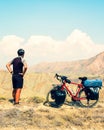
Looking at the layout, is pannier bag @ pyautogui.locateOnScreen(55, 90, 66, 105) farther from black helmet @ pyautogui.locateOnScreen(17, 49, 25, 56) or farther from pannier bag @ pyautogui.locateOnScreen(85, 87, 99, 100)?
black helmet @ pyautogui.locateOnScreen(17, 49, 25, 56)

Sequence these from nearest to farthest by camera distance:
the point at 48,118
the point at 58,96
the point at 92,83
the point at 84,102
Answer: the point at 48,118
the point at 58,96
the point at 92,83
the point at 84,102

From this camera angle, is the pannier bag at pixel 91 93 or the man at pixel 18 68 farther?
the pannier bag at pixel 91 93

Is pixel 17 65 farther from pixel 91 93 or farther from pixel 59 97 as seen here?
pixel 91 93

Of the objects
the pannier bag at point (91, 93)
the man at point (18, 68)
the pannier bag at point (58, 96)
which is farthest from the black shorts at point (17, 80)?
the pannier bag at point (91, 93)

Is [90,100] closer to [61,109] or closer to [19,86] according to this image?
[61,109]

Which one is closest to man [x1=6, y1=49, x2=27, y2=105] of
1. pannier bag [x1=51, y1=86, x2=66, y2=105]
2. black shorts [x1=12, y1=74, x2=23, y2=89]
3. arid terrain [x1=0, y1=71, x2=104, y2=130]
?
black shorts [x1=12, y1=74, x2=23, y2=89]

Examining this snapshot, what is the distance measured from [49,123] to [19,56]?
3054mm

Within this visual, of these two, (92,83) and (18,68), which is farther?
(92,83)

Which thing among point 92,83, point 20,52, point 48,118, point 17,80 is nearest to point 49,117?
point 48,118

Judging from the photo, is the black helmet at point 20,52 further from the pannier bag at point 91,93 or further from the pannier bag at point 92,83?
the pannier bag at point 91,93

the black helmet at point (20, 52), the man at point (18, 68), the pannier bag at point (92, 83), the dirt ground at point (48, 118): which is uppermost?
the black helmet at point (20, 52)

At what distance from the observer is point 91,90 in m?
13.2

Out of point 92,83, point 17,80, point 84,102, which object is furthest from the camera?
point 84,102

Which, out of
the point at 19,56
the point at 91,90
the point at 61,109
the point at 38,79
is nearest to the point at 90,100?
the point at 91,90
